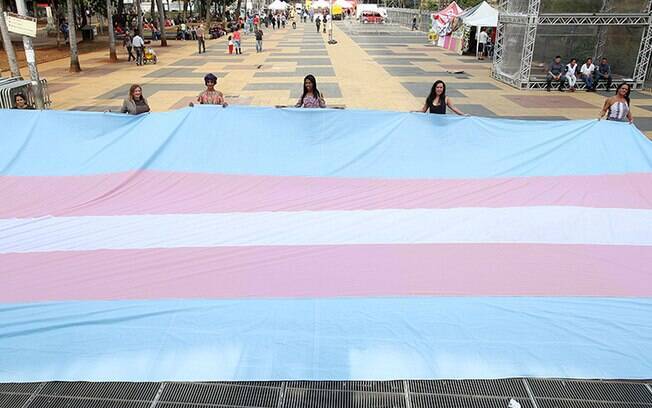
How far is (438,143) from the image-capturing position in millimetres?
7379

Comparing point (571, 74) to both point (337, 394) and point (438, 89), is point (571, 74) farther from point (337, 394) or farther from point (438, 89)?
point (337, 394)

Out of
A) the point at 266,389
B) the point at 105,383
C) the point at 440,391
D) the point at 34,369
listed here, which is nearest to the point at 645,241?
the point at 440,391

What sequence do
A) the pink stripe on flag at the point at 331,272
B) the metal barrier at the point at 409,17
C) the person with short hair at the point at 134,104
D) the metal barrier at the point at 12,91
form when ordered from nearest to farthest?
the pink stripe on flag at the point at 331,272
the person with short hair at the point at 134,104
the metal barrier at the point at 12,91
the metal barrier at the point at 409,17

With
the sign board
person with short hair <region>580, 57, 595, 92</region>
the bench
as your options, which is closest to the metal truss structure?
the bench

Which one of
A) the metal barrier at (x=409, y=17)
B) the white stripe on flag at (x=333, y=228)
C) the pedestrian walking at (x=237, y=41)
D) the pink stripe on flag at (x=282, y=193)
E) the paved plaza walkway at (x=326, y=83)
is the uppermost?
the metal barrier at (x=409, y=17)

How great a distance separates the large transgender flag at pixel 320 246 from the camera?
3832mm

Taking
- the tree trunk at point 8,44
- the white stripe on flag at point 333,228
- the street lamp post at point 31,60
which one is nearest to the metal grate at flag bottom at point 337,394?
the white stripe on flag at point 333,228

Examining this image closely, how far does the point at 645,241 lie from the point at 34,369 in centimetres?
625

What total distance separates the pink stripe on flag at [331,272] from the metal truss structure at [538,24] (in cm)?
1432

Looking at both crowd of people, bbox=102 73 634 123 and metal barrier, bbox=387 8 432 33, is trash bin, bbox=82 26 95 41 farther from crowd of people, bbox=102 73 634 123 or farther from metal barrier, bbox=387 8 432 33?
crowd of people, bbox=102 73 634 123

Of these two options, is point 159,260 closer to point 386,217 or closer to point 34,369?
point 34,369

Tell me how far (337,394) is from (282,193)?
3.50m

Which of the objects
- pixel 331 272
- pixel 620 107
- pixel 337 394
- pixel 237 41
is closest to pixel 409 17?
pixel 237 41

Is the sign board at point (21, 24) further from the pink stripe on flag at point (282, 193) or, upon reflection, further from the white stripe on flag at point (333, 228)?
the white stripe on flag at point (333, 228)
